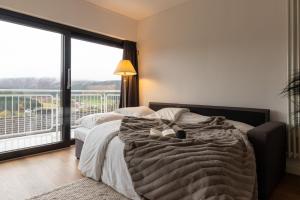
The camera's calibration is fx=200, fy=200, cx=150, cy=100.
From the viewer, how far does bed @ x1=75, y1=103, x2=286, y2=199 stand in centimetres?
169

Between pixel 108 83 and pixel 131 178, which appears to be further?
pixel 108 83

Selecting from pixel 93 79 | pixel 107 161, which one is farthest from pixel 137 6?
pixel 107 161

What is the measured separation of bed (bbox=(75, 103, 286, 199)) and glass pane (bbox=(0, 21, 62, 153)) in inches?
41.7

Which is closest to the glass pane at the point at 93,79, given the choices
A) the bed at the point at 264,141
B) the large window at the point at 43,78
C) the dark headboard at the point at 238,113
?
the large window at the point at 43,78

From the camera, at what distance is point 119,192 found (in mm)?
1772

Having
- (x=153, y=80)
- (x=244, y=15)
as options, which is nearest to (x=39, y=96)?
(x=153, y=80)

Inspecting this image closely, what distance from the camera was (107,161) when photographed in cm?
186

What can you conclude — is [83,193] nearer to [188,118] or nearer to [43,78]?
[188,118]

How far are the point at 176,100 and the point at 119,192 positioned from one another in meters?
2.04

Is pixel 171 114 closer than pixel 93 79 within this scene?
Yes

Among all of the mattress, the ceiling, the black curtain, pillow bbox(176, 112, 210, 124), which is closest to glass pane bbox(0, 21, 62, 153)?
the mattress

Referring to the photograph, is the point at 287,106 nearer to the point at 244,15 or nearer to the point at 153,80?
the point at 244,15

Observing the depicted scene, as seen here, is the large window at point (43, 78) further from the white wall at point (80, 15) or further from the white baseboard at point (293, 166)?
the white baseboard at point (293, 166)

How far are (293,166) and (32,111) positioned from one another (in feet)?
12.5
